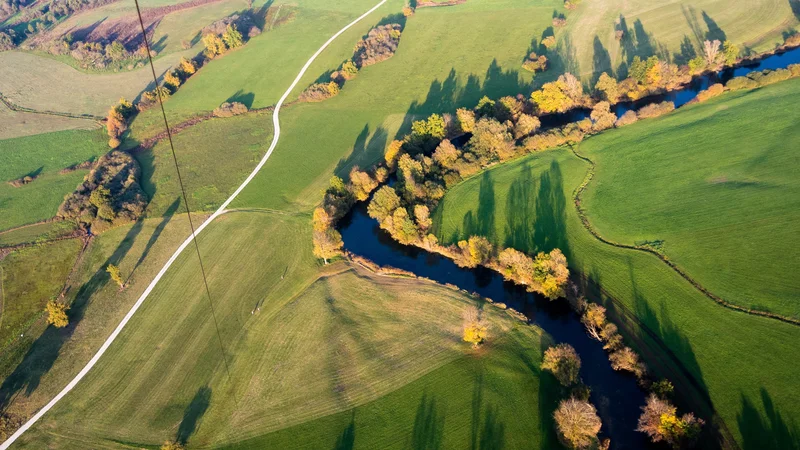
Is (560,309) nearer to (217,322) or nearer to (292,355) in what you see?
(292,355)

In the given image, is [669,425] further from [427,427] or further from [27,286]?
[27,286]

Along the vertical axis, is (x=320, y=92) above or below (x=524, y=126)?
above

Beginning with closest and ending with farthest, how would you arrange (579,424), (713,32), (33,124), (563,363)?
(579,424) → (563,363) → (713,32) → (33,124)

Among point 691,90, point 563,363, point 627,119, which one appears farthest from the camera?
point 691,90

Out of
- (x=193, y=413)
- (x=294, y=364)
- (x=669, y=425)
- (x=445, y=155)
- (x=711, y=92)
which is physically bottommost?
(x=669, y=425)

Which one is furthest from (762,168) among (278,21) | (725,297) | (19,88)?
(19,88)

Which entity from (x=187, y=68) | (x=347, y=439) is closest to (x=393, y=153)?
(x=347, y=439)

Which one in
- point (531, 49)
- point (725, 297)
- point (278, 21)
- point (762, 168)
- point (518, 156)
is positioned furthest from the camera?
point (278, 21)

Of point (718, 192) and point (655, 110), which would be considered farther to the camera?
point (655, 110)
